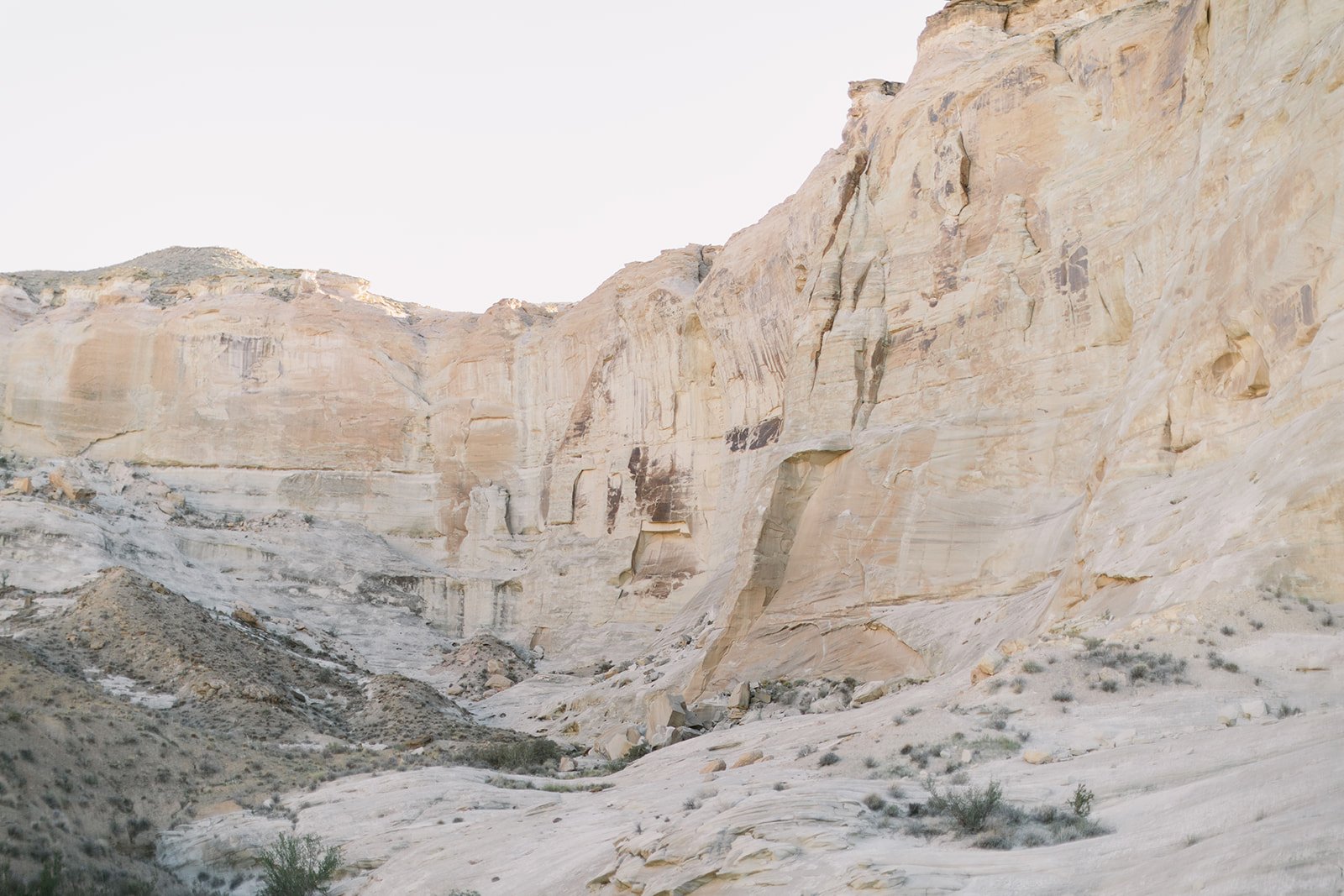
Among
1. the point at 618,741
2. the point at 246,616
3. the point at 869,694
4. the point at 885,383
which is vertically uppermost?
the point at 885,383

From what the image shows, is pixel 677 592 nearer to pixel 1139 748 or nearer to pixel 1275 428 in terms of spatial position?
pixel 1275 428

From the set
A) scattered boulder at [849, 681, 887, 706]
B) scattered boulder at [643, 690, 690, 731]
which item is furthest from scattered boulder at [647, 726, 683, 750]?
scattered boulder at [849, 681, 887, 706]

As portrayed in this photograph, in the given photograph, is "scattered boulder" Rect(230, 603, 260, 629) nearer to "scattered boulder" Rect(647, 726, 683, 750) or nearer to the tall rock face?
the tall rock face

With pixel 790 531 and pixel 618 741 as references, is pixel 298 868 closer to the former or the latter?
pixel 618 741

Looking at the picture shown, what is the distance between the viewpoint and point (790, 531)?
31531mm

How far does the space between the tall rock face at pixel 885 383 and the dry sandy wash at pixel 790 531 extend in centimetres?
13

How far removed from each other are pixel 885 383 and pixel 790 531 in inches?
171

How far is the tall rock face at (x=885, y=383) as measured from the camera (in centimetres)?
1853

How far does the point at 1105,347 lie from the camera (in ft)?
85.6

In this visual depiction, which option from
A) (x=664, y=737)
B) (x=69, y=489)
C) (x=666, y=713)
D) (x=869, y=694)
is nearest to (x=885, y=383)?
(x=869, y=694)

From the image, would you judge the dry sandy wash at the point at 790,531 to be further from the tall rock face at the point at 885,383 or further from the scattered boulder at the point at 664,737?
the scattered boulder at the point at 664,737

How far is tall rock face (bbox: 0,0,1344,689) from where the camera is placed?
18.5 metres

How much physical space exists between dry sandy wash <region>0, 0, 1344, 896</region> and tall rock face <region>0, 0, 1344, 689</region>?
13cm

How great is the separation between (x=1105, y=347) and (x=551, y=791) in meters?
14.4
